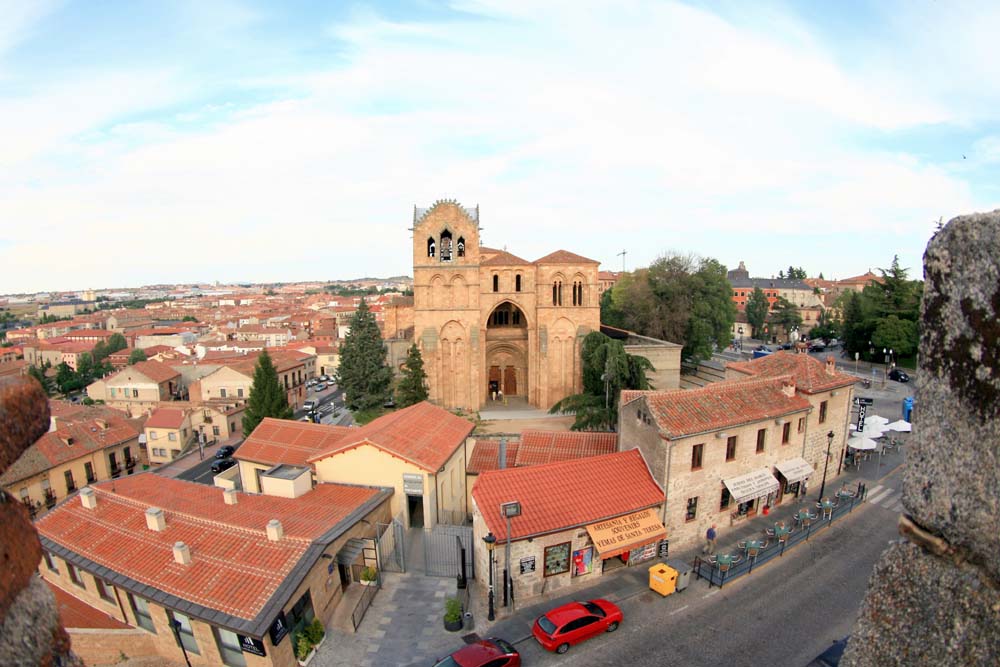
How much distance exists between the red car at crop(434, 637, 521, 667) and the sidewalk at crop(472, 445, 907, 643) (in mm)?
1189

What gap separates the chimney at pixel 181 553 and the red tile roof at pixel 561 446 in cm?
1126

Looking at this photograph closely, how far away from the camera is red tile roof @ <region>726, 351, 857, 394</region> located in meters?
20.1

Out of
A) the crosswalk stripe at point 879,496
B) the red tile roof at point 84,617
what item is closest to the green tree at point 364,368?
the red tile roof at point 84,617

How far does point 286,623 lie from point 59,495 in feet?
80.9

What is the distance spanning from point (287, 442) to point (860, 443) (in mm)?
24690

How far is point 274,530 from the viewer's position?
41.5 feet

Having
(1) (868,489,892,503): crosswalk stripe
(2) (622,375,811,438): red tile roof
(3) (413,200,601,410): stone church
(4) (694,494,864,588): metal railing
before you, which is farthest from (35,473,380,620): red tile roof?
(1) (868,489,892,503): crosswalk stripe

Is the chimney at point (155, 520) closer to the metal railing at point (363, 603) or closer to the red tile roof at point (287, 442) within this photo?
the metal railing at point (363, 603)

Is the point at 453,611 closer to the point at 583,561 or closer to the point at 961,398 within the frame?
A: the point at 583,561

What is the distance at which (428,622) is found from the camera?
13.3m

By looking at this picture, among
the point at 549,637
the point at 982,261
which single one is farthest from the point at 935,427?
the point at 549,637

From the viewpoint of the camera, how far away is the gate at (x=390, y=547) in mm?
15680

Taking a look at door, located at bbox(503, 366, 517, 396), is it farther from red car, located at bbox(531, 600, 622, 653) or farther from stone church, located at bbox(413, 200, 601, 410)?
red car, located at bbox(531, 600, 622, 653)

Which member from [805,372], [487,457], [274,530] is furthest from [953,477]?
[805,372]
